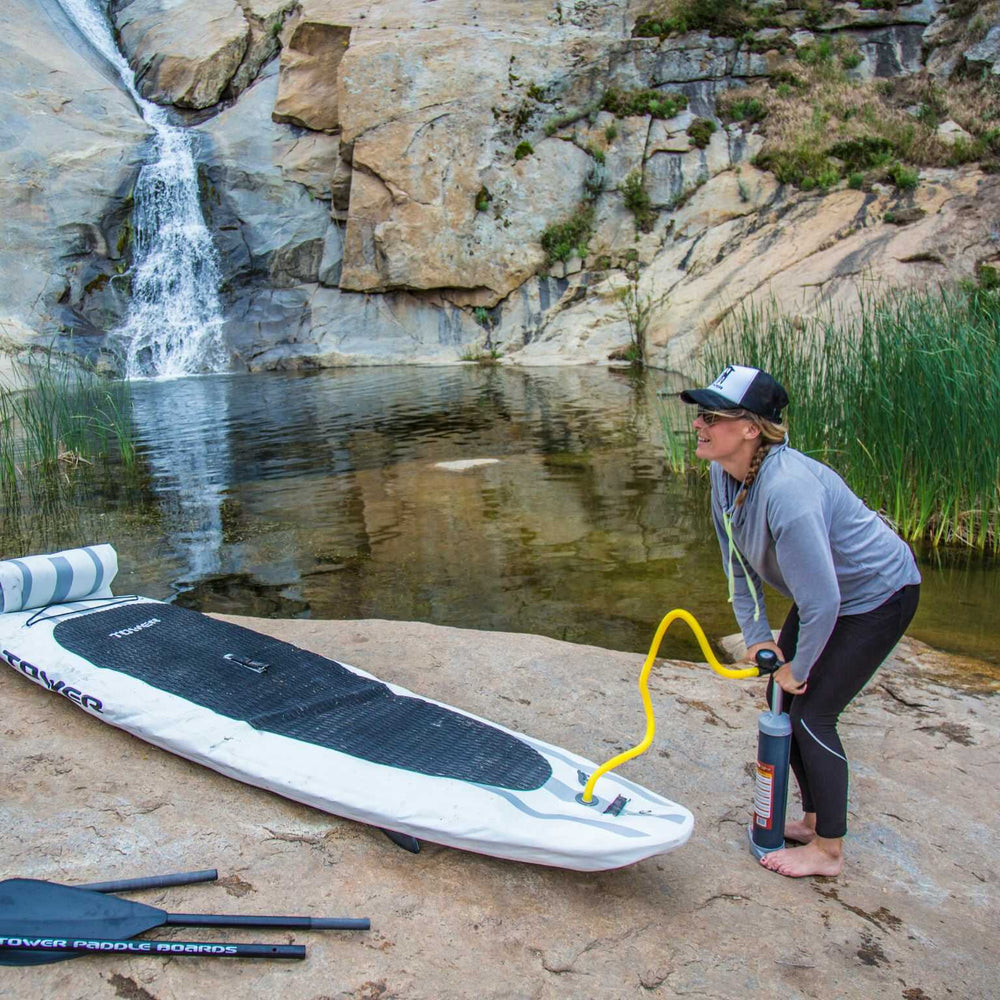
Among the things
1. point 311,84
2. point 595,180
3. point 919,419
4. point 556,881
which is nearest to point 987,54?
point 595,180

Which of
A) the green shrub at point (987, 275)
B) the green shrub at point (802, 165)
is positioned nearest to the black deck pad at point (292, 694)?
the green shrub at point (987, 275)

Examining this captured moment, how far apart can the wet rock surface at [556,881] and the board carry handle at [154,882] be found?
2cm

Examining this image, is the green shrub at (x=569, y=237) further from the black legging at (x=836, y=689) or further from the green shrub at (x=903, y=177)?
the black legging at (x=836, y=689)

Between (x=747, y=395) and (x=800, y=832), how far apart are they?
1.15 metres

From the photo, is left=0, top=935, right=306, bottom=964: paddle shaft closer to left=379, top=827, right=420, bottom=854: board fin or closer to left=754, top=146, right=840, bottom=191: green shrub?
left=379, top=827, right=420, bottom=854: board fin

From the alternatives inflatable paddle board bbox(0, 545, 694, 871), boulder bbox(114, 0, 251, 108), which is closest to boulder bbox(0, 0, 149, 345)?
boulder bbox(114, 0, 251, 108)

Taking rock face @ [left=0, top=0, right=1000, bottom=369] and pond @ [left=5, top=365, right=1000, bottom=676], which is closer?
pond @ [left=5, top=365, right=1000, bottom=676]

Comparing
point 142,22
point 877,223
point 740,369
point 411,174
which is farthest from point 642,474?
point 142,22

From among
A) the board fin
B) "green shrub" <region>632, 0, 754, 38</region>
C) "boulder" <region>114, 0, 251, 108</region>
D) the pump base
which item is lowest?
the pump base

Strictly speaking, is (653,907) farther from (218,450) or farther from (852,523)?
(218,450)

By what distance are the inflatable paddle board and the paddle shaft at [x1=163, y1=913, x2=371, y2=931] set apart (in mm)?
336

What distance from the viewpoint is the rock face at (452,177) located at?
1700cm

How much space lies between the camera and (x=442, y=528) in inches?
240

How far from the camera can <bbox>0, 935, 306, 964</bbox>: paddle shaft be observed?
5.70 ft
